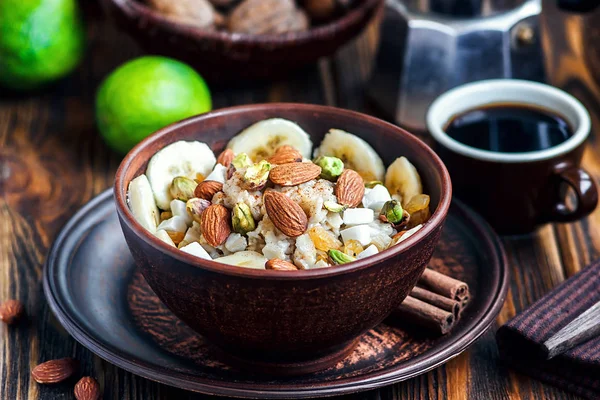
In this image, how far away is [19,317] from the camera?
1.24 m

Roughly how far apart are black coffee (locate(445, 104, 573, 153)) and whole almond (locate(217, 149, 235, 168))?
0.51 m

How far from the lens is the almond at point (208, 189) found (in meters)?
1.12

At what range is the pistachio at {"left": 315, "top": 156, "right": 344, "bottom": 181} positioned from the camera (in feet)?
3.71

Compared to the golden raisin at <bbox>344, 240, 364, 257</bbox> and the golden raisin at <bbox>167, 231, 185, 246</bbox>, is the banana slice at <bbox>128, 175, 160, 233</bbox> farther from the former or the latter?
the golden raisin at <bbox>344, 240, 364, 257</bbox>

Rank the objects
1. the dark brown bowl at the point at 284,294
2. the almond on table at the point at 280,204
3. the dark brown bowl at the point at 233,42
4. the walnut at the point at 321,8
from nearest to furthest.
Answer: the dark brown bowl at the point at 284,294, the almond on table at the point at 280,204, the dark brown bowl at the point at 233,42, the walnut at the point at 321,8

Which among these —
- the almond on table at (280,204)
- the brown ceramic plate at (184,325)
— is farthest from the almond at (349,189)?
the brown ceramic plate at (184,325)

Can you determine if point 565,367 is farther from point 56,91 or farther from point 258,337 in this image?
point 56,91

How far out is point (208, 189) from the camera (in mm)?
1120

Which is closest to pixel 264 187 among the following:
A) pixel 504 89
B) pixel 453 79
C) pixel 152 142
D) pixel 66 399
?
pixel 152 142

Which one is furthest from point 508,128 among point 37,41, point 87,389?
point 37,41

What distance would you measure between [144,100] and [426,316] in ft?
2.57

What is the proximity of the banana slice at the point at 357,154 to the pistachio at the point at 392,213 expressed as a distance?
0.41 feet

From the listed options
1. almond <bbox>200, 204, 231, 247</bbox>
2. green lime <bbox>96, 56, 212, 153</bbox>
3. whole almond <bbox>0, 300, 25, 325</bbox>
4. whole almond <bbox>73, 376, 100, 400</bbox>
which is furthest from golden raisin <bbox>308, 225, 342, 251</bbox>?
green lime <bbox>96, 56, 212, 153</bbox>

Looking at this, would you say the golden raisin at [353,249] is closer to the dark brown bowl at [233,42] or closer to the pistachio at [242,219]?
the pistachio at [242,219]
